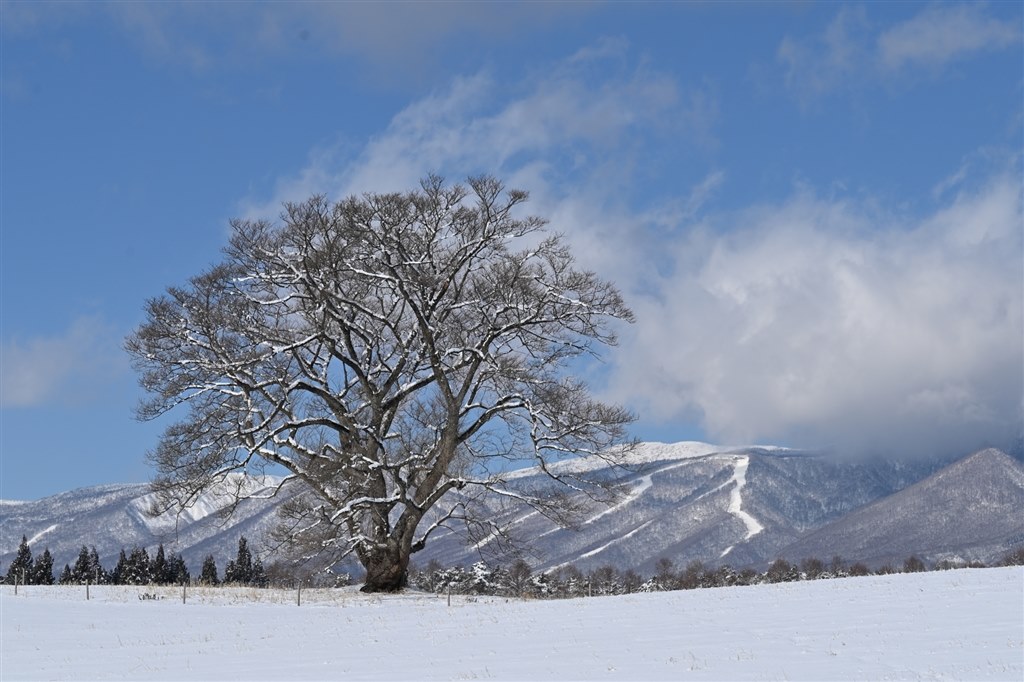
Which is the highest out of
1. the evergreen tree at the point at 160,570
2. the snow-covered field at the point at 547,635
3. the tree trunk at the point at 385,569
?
the evergreen tree at the point at 160,570

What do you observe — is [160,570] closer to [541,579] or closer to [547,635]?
[541,579]

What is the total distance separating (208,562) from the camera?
98.6 metres

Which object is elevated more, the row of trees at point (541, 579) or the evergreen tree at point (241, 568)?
the evergreen tree at point (241, 568)

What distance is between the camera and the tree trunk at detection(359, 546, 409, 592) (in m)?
33.6

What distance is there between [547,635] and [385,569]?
12160 mm

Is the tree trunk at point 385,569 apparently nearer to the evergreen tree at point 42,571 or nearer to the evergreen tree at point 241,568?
the evergreen tree at point 241,568

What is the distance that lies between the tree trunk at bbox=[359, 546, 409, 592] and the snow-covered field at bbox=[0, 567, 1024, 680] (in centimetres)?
104

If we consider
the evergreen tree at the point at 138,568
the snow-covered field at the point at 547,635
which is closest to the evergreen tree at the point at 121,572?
the evergreen tree at the point at 138,568

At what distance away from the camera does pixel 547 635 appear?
2255 centimetres

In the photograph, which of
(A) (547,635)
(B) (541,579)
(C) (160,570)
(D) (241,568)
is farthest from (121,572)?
(A) (547,635)

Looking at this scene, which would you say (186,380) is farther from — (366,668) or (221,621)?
(366,668)

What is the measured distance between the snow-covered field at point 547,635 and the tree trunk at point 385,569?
1038 mm

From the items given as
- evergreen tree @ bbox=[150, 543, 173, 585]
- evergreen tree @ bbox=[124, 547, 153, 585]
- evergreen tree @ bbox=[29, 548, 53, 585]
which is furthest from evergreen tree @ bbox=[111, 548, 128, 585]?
evergreen tree @ bbox=[29, 548, 53, 585]

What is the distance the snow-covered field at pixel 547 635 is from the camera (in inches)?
698
